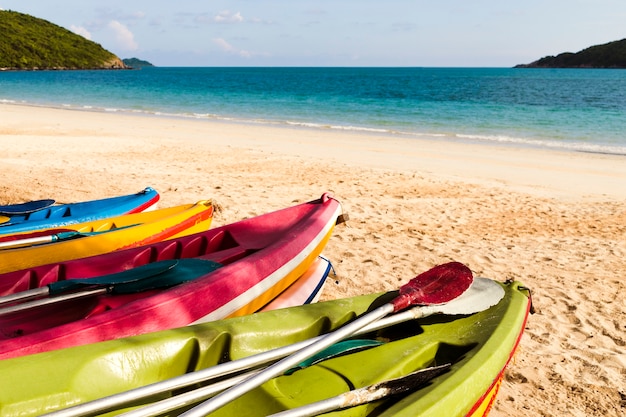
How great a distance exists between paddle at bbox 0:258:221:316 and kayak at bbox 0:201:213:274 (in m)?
0.50

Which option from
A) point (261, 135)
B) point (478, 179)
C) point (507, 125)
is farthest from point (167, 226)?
point (507, 125)

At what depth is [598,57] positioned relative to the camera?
12912 cm

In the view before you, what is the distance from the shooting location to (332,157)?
41.0 feet

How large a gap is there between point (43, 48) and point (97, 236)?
114 m

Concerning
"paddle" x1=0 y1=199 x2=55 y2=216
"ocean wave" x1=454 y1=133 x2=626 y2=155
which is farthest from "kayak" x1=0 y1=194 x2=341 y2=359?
"ocean wave" x1=454 y1=133 x2=626 y2=155

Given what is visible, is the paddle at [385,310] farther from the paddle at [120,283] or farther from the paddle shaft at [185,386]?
the paddle at [120,283]

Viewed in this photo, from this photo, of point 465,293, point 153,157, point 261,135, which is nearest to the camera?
point 465,293

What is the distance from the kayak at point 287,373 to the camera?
2.16 m

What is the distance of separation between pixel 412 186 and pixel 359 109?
18.8 metres

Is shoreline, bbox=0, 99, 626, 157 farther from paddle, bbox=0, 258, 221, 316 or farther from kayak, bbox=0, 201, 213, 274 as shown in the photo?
paddle, bbox=0, 258, 221, 316

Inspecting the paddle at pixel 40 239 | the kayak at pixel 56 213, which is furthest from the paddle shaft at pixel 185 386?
the kayak at pixel 56 213

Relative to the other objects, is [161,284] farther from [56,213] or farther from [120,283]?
[56,213]

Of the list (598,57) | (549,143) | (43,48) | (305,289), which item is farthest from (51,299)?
(598,57)

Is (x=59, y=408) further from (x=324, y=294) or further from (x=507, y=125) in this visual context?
(x=507, y=125)
